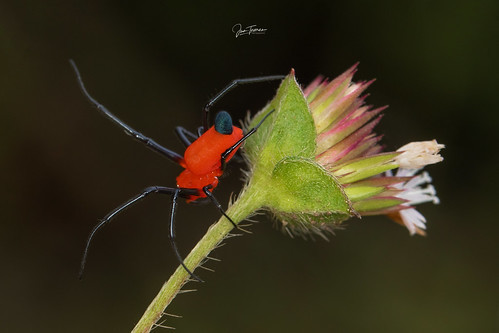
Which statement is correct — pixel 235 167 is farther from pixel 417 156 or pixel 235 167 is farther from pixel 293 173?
pixel 417 156

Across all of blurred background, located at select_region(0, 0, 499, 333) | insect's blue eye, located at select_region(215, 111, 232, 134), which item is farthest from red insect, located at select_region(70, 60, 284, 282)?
blurred background, located at select_region(0, 0, 499, 333)

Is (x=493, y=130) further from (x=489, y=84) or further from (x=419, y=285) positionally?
(x=419, y=285)

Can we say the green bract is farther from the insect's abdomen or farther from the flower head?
the insect's abdomen

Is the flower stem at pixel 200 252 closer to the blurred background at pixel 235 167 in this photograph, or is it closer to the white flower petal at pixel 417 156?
the white flower petal at pixel 417 156

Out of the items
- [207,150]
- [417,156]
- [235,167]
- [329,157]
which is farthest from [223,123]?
[235,167]

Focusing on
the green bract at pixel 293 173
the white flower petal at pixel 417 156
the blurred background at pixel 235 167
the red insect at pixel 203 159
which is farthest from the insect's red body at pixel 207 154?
the blurred background at pixel 235 167

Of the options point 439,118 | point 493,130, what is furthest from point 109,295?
point 493,130

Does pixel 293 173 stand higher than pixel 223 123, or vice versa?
pixel 223 123
